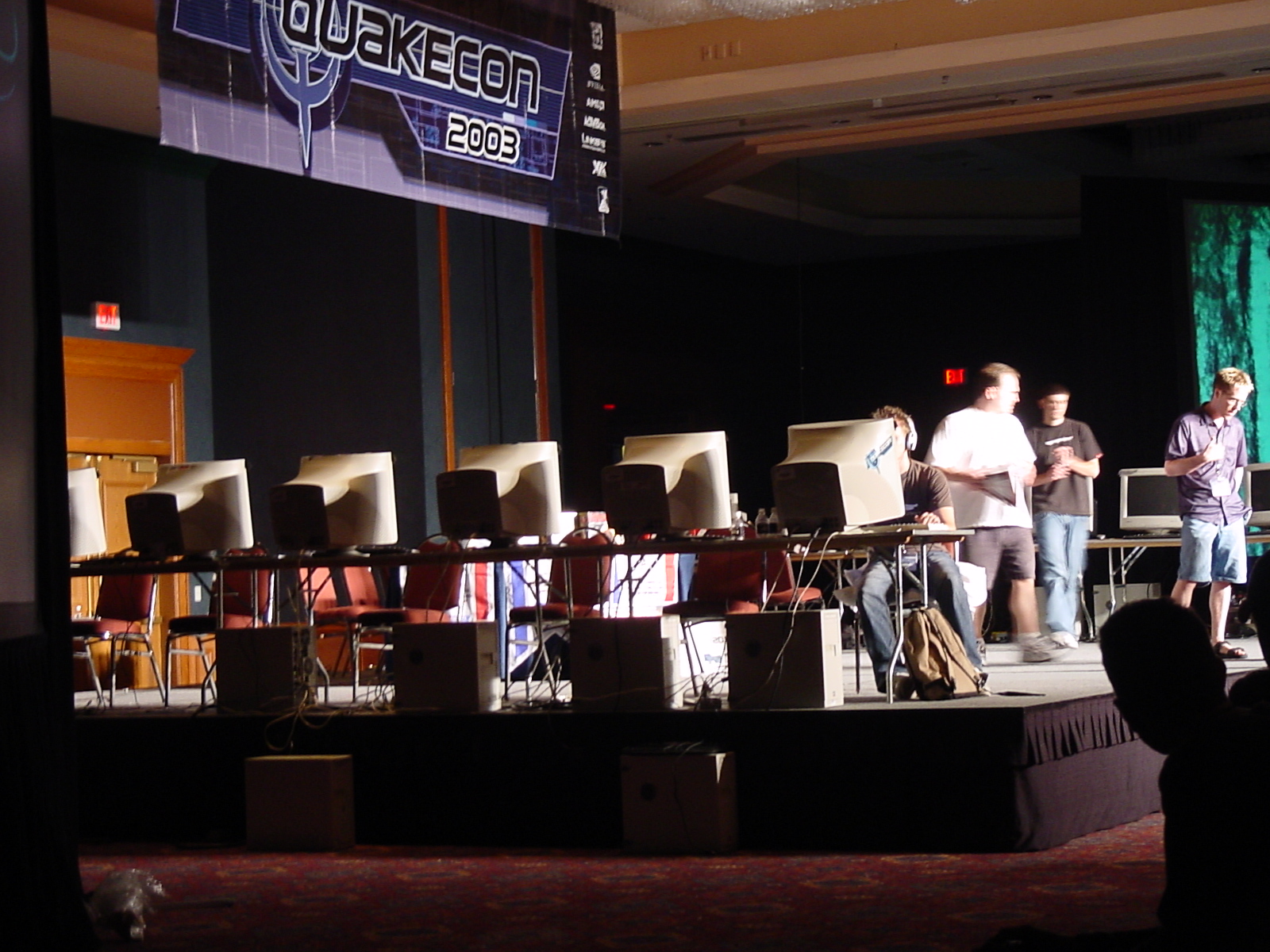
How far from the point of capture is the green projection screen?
1237 centimetres

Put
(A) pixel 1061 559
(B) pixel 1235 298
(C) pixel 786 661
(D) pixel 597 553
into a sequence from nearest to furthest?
1. (C) pixel 786 661
2. (D) pixel 597 553
3. (A) pixel 1061 559
4. (B) pixel 1235 298

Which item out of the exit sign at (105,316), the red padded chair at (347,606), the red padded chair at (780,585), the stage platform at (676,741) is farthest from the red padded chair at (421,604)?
the exit sign at (105,316)

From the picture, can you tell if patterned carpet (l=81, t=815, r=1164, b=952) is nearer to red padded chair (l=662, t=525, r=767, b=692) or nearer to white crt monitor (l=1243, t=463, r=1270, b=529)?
red padded chair (l=662, t=525, r=767, b=692)

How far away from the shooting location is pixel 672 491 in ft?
19.5

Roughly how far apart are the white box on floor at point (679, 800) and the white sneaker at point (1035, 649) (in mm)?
3138

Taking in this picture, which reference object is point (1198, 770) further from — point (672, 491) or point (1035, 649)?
point (1035, 649)

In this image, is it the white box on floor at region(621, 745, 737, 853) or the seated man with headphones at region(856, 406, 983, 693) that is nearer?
the white box on floor at region(621, 745, 737, 853)

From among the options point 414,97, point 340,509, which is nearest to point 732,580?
point 340,509

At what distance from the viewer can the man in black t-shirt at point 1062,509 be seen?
8289mm

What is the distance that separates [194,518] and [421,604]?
5.97ft

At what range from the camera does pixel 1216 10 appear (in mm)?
8516

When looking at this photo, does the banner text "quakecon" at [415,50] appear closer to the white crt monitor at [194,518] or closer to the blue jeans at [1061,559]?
the white crt monitor at [194,518]

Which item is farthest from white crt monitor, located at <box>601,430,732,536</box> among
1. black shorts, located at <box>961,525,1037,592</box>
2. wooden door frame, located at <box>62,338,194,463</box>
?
wooden door frame, located at <box>62,338,194,463</box>

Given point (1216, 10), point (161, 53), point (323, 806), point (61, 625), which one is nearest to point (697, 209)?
point (1216, 10)
